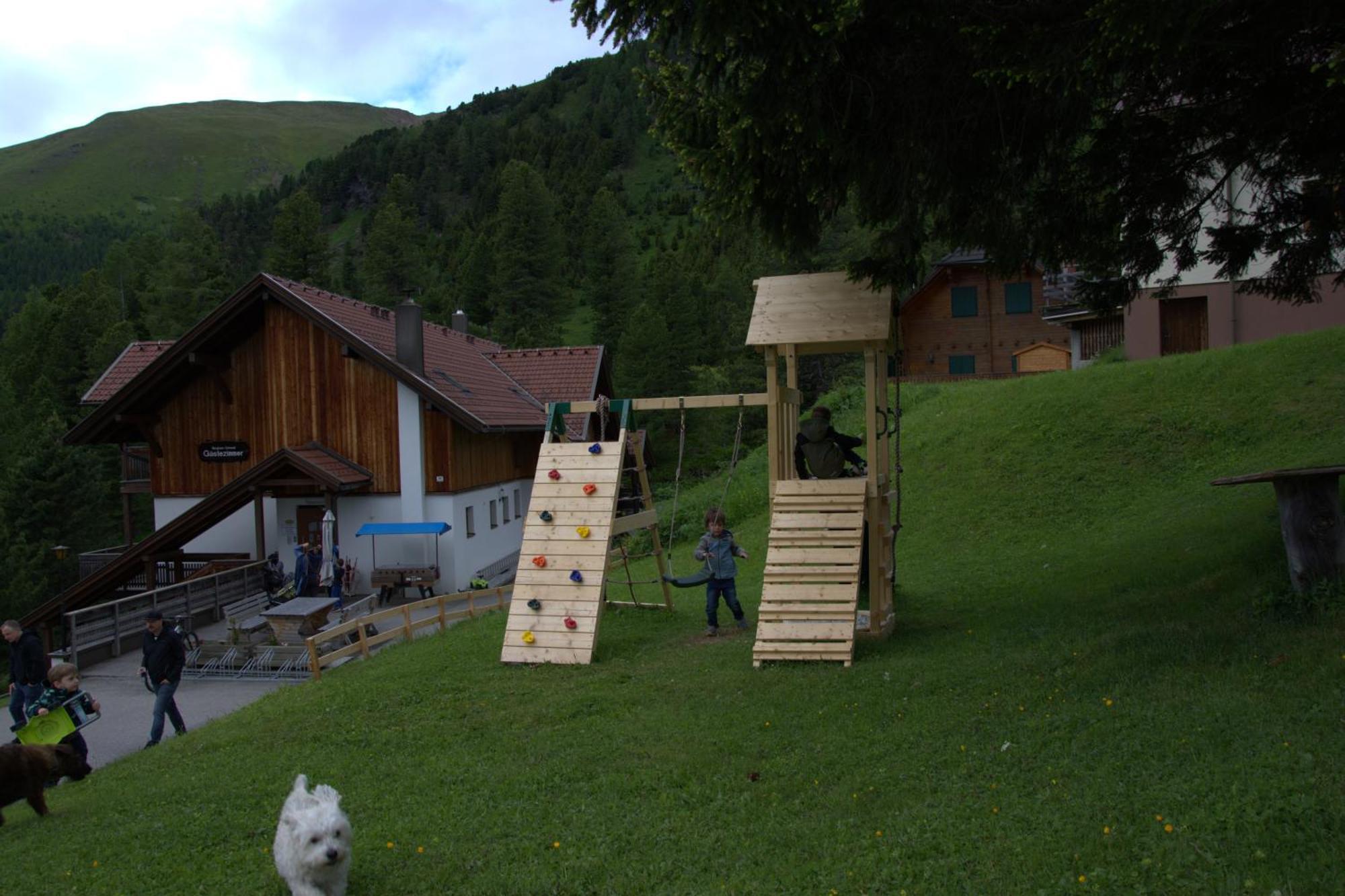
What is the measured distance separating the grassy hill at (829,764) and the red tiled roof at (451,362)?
13443mm

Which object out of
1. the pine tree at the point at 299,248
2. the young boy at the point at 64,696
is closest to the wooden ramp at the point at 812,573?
the young boy at the point at 64,696

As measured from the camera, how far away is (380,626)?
1997 cm

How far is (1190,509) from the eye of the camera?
17.1 metres

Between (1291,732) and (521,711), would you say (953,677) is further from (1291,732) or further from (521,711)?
(521,711)

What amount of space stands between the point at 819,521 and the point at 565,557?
3.18m

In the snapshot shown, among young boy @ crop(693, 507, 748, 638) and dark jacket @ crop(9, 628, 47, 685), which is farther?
young boy @ crop(693, 507, 748, 638)

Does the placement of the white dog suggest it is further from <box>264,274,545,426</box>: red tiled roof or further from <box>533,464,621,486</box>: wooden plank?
<box>264,274,545,426</box>: red tiled roof

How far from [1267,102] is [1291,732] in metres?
6.41

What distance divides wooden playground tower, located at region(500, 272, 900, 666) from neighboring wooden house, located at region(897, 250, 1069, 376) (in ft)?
109

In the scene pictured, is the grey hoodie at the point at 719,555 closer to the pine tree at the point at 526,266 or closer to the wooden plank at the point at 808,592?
the wooden plank at the point at 808,592

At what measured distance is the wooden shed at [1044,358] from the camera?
38188mm

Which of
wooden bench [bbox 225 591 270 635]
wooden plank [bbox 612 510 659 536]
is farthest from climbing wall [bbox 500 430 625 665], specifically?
wooden bench [bbox 225 591 270 635]

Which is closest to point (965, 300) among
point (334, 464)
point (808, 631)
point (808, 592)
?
point (334, 464)

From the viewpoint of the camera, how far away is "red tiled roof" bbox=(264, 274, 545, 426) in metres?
26.0
